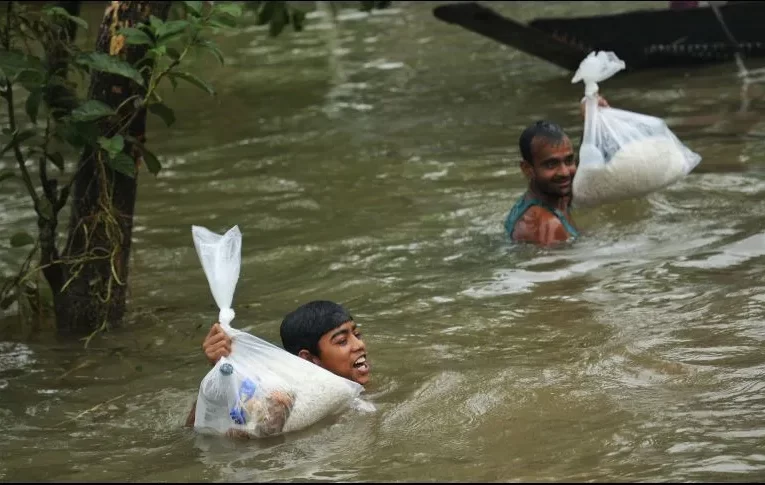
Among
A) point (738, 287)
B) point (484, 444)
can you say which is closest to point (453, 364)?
point (484, 444)

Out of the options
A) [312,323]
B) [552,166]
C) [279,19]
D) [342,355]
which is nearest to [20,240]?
[312,323]

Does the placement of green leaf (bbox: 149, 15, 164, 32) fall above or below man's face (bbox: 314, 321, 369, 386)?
above

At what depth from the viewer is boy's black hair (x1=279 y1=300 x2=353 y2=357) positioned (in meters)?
4.57

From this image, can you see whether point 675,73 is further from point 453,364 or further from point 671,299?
point 453,364

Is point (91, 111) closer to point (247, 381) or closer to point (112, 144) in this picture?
point (112, 144)

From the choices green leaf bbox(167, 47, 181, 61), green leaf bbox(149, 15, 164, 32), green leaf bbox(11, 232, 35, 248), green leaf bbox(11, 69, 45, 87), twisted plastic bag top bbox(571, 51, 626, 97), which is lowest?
green leaf bbox(11, 232, 35, 248)

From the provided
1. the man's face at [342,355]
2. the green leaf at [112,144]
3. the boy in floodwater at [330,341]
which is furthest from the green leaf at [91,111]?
the man's face at [342,355]

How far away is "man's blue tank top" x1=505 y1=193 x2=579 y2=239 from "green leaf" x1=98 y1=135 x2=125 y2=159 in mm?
2211

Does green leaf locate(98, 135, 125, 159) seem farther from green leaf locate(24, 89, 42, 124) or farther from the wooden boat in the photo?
the wooden boat

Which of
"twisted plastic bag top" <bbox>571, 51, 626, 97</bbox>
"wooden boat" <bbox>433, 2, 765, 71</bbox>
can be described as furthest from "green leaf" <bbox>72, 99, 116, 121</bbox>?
"wooden boat" <bbox>433, 2, 765, 71</bbox>

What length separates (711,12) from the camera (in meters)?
10.4

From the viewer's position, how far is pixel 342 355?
457 centimetres

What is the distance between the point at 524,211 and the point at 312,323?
231cm

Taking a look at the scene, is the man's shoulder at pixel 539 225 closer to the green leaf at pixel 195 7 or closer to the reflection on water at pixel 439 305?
the reflection on water at pixel 439 305
